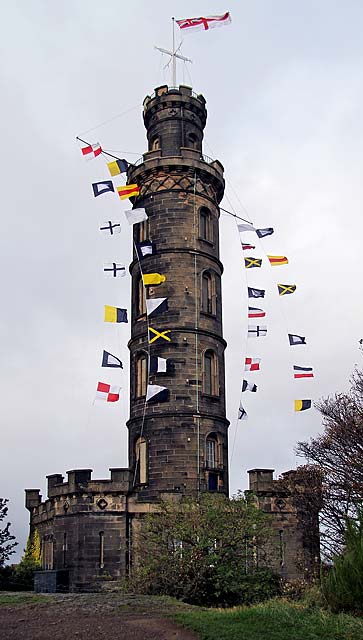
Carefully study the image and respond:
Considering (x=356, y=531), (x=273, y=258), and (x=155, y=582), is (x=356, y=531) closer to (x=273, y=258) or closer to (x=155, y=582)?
(x=155, y=582)

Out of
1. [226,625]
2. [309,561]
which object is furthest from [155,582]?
[309,561]

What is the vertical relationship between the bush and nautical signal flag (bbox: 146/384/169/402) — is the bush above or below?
below

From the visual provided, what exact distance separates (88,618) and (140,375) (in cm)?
1811

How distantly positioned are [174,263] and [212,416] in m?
6.45

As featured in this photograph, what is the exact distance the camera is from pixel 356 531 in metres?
15.4

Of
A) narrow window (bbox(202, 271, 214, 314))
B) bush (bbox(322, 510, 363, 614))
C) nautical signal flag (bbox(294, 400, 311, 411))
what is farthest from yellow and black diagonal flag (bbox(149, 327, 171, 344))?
bush (bbox(322, 510, 363, 614))

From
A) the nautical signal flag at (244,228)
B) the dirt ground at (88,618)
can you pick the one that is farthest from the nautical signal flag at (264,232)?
the dirt ground at (88,618)

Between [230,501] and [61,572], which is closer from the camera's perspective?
[230,501]

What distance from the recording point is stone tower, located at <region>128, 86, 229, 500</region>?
31.1m

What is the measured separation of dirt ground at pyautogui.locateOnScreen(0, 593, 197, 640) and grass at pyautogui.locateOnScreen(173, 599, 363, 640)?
41 centimetres

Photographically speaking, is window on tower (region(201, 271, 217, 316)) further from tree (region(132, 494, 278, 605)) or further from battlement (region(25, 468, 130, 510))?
tree (region(132, 494, 278, 605))

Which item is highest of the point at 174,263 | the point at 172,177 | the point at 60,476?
the point at 172,177

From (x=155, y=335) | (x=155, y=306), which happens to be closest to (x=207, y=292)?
(x=155, y=306)

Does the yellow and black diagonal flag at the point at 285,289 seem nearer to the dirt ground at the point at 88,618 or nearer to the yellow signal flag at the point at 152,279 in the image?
the yellow signal flag at the point at 152,279
